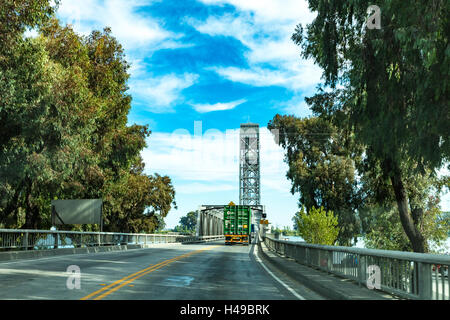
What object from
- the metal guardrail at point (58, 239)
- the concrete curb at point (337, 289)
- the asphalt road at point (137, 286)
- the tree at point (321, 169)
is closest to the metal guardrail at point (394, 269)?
the concrete curb at point (337, 289)

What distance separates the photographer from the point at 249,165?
160m

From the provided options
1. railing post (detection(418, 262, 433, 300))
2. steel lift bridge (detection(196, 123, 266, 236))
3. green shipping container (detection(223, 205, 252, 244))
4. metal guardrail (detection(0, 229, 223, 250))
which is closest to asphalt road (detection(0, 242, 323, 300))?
railing post (detection(418, 262, 433, 300))

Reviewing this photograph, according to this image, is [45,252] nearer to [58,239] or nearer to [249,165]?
[58,239]

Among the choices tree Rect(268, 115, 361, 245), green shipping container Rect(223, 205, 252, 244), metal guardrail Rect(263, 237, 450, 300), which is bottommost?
green shipping container Rect(223, 205, 252, 244)

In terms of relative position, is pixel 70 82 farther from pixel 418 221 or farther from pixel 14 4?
pixel 418 221

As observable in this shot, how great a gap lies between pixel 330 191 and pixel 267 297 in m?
27.8

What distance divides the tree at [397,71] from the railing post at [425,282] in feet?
12.3

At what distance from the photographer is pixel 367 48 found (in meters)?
12.1

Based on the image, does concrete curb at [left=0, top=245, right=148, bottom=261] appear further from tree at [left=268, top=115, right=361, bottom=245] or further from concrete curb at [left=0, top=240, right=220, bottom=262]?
tree at [left=268, top=115, right=361, bottom=245]

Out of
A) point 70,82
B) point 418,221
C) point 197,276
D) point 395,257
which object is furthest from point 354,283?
point 418,221

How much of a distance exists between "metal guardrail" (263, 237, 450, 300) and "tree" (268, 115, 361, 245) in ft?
72.1

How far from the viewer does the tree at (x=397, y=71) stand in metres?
9.52

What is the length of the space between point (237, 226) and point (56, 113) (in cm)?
3551

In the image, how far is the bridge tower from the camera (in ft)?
519
